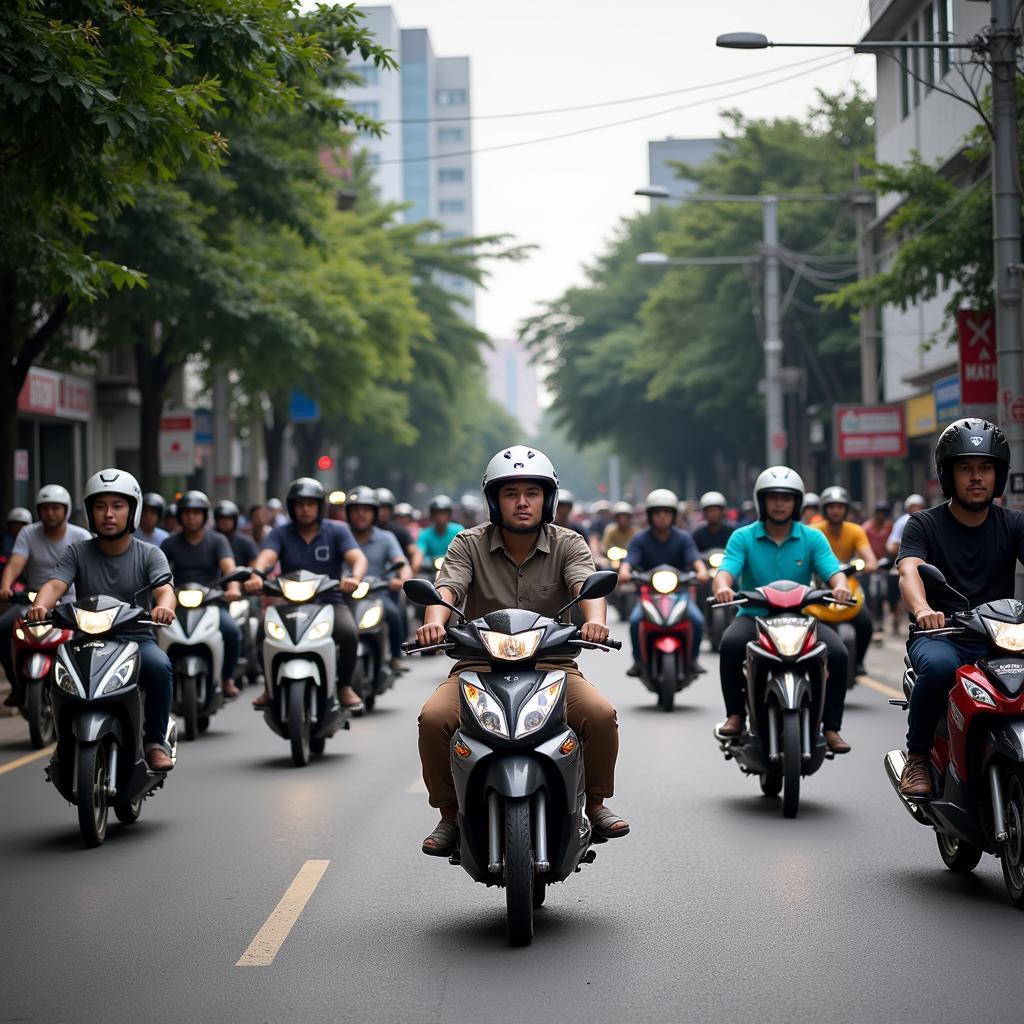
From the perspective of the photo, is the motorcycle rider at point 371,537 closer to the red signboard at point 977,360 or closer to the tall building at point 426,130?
the red signboard at point 977,360

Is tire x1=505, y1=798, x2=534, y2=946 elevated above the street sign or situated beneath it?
situated beneath

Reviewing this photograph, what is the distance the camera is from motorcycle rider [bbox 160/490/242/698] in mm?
14367

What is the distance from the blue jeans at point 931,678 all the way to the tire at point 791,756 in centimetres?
176

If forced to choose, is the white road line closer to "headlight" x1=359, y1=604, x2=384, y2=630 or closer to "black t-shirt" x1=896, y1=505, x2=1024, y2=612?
"black t-shirt" x1=896, y1=505, x2=1024, y2=612

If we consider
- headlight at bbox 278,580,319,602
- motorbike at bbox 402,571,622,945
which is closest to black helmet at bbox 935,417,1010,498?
motorbike at bbox 402,571,622,945

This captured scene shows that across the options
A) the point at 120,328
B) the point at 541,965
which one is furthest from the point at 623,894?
the point at 120,328

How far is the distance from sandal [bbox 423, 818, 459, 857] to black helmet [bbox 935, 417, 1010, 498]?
2.52 m

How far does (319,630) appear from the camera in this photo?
11.9 meters

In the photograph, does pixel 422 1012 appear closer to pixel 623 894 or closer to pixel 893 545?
pixel 623 894

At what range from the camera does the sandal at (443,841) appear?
6871 mm

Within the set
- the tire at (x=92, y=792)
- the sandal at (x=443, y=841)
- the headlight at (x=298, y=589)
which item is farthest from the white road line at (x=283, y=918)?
the headlight at (x=298, y=589)

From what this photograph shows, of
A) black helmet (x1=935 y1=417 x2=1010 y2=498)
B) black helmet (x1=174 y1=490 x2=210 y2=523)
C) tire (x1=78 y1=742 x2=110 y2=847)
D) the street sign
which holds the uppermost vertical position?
the street sign

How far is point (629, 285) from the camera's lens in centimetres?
6038

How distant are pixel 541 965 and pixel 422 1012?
0.73 m
